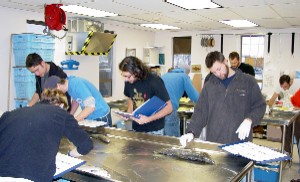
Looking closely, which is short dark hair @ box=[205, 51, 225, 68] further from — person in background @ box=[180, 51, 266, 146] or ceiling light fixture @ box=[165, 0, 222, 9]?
ceiling light fixture @ box=[165, 0, 222, 9]

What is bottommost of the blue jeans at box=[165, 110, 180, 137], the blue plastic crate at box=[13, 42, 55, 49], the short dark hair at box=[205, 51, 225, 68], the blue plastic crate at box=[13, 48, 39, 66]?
the blue jeans at box=[165, 110, 180, 137]

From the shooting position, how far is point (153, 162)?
189 centimetres

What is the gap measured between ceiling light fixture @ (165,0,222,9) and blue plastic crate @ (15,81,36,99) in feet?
8.09

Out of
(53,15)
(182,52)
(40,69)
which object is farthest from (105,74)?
(40,69)

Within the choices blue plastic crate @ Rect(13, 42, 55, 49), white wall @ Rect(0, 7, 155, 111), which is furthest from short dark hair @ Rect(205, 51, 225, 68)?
white wall @ Rect(0, 7, 155, 111)

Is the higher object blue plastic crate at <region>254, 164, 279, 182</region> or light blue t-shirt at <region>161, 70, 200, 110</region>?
light blue t-shirt at <region>161, 70, 200, 110</region>

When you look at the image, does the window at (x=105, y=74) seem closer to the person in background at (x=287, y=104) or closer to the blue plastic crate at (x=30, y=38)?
the blue plastic crate at (x=30, y=38)

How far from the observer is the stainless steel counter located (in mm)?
1651

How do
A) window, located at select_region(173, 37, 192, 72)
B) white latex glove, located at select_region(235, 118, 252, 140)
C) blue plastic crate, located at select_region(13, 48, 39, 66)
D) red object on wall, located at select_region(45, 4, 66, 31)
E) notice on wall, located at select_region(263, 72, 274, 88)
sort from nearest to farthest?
white latex glove, located at select_region(235, 118, 252, 140), red object on wall, located at select_region(45, 4, 66, 31), blue plastic crate, located at select_region(13, 48, 39, 66), notice on wall, located at select_region(263, 72, 274, 88), window, located at select_region(173, 37, 192, 72)

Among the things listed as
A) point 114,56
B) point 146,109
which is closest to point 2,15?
point 114,56

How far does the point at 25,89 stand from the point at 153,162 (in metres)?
3.54

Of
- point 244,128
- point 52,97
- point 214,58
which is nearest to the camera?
point 52,97

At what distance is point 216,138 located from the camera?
2467 mm

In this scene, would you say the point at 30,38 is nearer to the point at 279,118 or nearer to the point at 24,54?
the point at 24,54
